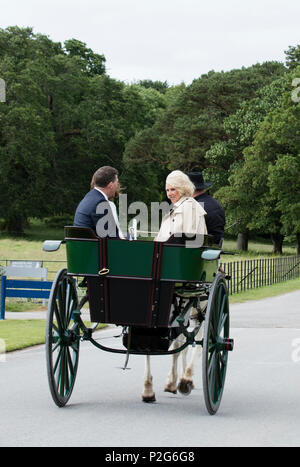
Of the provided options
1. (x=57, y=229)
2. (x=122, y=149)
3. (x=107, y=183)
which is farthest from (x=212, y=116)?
(x=107, y=183)

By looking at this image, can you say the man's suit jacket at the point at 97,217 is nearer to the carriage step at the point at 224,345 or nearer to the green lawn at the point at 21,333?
the carriage step at the point at 224,345

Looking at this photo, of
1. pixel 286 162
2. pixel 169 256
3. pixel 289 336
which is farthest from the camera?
pixel 286 162

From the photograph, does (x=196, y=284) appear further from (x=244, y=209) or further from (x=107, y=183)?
(x=244, y=209)

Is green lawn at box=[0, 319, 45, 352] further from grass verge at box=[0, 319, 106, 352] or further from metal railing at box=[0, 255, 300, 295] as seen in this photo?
metal railing at box=[0, 255, 300, 295]

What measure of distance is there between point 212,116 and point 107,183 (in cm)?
5935

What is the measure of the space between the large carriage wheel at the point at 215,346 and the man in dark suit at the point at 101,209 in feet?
3.34

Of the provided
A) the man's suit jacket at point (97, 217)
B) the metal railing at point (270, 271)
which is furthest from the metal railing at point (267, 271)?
the man's suit jacket at point (97, 217)

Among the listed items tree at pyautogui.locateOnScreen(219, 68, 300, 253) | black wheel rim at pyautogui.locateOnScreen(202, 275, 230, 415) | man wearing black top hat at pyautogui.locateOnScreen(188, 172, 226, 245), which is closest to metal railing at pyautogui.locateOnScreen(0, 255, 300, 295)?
tree at pyautogui.locateOnScreen(219, 68, 300, 253)

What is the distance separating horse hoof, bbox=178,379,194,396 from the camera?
27.1ft

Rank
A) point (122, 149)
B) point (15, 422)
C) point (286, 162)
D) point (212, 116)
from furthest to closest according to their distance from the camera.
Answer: point (122, 149), point (212, 116), point (286, 162), point (15, 422)

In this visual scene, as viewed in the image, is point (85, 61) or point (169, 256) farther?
point (85, 61)

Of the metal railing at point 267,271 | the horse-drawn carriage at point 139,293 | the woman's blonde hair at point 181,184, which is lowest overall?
the metal railing at point 267,271

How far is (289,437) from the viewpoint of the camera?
636 centimetres

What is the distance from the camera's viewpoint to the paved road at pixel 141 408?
20.5 ft
